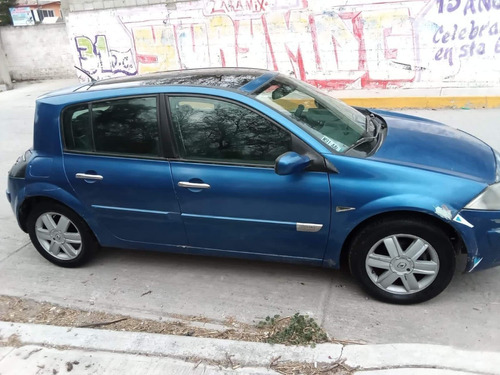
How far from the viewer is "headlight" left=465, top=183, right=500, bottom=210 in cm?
286

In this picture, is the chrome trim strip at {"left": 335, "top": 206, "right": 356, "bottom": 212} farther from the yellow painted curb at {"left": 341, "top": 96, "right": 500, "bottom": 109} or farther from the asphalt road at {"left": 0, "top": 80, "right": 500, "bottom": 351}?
the yellow painted curb at {"left": 341, "top": 96, "right": 500, "bottom": 109}

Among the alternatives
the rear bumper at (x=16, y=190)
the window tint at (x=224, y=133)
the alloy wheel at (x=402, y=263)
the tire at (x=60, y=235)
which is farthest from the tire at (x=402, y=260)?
the rear bumper at (x=16, y=190)

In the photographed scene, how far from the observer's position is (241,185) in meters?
3.18

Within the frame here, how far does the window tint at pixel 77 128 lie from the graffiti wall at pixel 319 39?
781cm

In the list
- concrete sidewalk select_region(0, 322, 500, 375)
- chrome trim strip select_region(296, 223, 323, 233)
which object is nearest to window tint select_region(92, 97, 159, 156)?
chrome trim strip select_region(296, 223, 323, 233)

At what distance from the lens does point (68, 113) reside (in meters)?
3.66

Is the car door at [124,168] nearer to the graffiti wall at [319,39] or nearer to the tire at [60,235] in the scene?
the tire at [60,235]

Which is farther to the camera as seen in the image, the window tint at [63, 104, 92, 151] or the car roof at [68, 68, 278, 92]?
the window tint at [63, 104, 92, 151]

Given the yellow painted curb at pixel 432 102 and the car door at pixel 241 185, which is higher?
the car door at pixel 241 185

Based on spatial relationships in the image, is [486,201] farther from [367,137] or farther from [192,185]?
[192,185]

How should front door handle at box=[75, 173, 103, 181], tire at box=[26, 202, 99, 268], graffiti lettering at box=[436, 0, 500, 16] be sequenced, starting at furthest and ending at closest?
graffiti lettering at box=[436, 0, 500, 16] < tire at box=[26, 202, 99, 268] < front door handle at box=[75, 173, 103, 181]

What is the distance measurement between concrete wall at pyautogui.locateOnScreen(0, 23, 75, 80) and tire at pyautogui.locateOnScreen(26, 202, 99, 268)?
1447 cm

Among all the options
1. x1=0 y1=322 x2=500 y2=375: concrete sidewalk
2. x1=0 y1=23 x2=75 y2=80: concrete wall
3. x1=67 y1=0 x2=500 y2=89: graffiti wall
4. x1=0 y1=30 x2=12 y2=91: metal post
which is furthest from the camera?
x1=0 y1=23 x2=75 y2=80: concrete wall

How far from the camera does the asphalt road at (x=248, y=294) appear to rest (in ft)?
9.74
